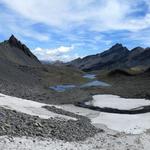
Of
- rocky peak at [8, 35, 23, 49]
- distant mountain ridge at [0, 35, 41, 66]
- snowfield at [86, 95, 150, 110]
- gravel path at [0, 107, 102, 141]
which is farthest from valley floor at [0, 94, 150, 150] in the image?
rocky peak at [8, 35, 23, 49]

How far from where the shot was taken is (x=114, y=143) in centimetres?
1834

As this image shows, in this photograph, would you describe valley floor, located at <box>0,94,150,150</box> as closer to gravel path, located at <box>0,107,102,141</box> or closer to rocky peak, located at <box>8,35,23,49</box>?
gravel path, located at <box>0,107,102,141</box>

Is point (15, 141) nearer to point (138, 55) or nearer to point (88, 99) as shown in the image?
point (88, 99)

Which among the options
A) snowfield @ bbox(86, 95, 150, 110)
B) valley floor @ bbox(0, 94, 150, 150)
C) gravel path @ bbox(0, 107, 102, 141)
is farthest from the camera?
snowfield @ bbox(86, 95, 150, 110)

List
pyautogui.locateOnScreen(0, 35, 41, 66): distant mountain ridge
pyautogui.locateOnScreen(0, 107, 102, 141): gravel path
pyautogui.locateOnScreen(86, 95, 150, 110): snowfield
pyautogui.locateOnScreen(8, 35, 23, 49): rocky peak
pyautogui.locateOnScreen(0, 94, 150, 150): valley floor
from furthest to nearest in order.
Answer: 1. pyautogui.locateOnScreen(8, 35, 23, 49): rocky peak
2. pyautogui.locateOnScreen(0, 35, 41, 66): distant mountain ridge
3. pyautogui.locateOnScreen(86, 95, 150, 110): snowfield
4. pyautogui.locateOnScreen(0, 107, 102, 141): gravel path
5. pyautogui.locateOnScreen(0, 94, 150, 150): valley floor

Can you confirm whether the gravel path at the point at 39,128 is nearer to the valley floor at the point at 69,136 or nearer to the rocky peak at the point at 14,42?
the valley floor at the point at 69,136

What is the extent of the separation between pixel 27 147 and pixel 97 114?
14.6 m

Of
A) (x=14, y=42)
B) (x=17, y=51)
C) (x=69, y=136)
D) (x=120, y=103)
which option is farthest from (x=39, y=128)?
(x=14, y=42)

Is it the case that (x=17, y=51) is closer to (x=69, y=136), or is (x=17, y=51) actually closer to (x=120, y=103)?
(x=120, y=103)

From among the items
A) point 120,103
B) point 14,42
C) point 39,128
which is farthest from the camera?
point 14,42

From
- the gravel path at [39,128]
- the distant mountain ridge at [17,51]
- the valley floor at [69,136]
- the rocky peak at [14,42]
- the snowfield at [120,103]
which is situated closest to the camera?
the valley floor at [69,136]

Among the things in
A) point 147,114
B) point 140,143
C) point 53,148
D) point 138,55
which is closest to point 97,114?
point 147,114

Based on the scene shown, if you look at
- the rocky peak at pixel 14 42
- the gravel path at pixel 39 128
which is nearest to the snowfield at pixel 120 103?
the gravel path at pixel 39 128

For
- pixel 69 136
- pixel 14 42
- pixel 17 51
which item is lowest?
pixel 69 136
